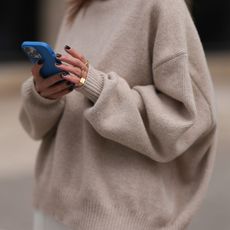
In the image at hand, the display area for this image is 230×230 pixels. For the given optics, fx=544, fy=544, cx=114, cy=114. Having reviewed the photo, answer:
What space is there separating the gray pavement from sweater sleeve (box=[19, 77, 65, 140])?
1801mm

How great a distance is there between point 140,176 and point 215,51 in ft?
19.9

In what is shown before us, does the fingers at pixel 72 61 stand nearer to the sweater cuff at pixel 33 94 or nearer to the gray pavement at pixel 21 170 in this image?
the sweater cuff at pixel 33 94

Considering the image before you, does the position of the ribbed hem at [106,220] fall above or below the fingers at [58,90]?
below

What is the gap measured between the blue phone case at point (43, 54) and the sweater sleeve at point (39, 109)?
173mm

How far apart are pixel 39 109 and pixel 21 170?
2.80 m

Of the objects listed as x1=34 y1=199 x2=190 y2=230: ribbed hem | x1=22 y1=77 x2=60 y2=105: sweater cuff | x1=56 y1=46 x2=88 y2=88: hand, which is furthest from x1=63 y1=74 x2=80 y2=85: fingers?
x1=34 y1=199 x2=190 y2=230: ribbed hem

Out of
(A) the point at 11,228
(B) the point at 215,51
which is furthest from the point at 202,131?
(B) the point at 215,51

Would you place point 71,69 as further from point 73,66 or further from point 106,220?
point 106,220

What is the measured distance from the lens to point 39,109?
1.89 meters

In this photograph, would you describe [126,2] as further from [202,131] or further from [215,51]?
[215,51]

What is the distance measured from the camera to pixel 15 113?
19.6 feet

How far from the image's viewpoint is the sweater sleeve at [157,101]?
5.47 ft

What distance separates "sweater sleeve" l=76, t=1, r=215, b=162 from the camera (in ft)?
5.47

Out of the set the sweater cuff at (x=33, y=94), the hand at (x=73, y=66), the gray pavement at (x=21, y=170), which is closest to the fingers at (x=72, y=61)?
the hand at (x=73, y=66)
